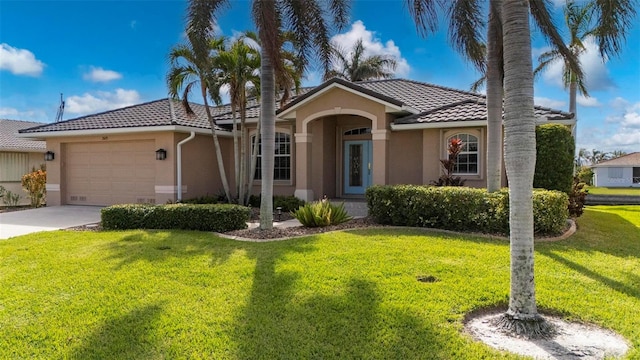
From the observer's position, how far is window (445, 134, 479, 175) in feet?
48.5

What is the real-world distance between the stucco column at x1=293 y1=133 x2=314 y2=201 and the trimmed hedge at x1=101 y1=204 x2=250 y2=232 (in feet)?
15.5

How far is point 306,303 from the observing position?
18.8 ft

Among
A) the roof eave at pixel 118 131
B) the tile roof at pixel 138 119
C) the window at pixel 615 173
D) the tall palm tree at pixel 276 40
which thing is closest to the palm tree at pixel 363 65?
the tile roof at pixel 138 119

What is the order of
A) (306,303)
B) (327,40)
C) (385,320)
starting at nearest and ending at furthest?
(385,320), (306,303), (327,40)

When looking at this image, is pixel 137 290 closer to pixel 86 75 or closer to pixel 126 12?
pixel 126 12

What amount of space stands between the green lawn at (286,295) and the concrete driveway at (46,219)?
3.81 metres

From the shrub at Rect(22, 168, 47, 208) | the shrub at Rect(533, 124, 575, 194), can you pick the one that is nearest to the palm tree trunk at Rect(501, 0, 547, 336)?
the shrub at Rect(533, 124, 575, 194)

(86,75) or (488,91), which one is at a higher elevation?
(86,75)

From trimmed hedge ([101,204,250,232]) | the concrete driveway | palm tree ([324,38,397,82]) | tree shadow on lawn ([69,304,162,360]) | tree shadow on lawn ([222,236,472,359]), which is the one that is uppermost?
palm tree ([324,38,397,82])

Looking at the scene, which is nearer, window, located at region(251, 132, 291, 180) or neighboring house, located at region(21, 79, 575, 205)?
neighboring house, located at region(21, 79, 575, 205)

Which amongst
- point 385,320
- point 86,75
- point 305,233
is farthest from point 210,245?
point 86,75

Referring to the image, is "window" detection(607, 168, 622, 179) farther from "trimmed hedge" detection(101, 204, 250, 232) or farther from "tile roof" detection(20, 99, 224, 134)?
"trimmed hedge" detection(101, 204, 250, 232)

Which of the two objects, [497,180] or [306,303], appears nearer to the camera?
[306,303]

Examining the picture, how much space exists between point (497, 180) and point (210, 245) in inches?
273
